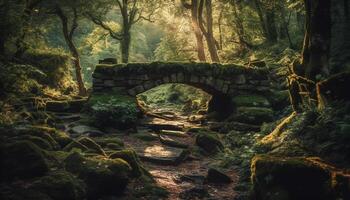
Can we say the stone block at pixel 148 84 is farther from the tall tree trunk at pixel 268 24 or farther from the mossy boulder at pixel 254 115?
the tall tree trunk at pixel 268 24

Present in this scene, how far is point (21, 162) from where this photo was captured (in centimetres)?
553

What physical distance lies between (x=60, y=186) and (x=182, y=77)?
1145 cm

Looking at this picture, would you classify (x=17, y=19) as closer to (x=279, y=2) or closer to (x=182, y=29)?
(x=279, y=2)

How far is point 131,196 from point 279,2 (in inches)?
700

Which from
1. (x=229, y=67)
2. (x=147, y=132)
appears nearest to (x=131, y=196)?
(x=147, y=132)

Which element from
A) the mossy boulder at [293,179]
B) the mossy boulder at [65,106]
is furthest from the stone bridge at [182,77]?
the mossy boulder at [293,179]

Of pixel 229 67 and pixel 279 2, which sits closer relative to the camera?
pixel 229 67

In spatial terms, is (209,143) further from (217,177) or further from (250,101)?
(250,101)

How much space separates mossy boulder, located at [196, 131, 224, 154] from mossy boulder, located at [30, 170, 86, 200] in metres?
6.36

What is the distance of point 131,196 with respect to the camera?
6375mm

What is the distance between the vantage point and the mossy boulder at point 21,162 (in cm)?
537

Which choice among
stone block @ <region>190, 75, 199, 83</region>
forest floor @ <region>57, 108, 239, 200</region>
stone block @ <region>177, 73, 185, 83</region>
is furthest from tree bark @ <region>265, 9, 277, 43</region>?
forest floor @ <region>57, 108, 239, 200</region>

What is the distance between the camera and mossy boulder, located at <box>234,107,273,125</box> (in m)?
14.3

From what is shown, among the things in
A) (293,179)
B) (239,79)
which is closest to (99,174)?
(293,179)
